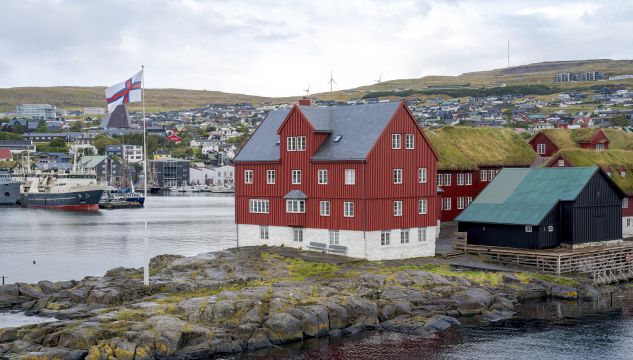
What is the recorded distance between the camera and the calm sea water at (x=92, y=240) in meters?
61.4

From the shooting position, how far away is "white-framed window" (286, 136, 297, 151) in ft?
167

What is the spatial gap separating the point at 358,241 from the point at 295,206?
649cm

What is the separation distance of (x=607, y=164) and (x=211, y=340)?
53692 millimetres

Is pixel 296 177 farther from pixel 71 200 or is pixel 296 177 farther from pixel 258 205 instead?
pixel 71 200

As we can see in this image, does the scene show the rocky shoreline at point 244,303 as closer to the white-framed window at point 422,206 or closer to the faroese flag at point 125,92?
the white-framed window at point 422,206

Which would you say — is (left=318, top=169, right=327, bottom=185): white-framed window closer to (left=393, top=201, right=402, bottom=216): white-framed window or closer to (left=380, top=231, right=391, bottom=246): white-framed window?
(left=393, top=201, right=402, bottom=216): white-framed window

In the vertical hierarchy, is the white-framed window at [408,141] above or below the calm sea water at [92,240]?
above

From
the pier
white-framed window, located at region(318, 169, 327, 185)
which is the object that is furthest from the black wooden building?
the pier

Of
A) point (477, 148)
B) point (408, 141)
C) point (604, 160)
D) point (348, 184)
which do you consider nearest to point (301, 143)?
point (348, 184)

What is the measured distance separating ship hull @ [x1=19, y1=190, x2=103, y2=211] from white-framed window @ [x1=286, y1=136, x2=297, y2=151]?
114 meters

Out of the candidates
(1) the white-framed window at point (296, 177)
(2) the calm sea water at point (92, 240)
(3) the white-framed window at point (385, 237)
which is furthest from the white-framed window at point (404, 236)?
(2) the calm sea water at point (92, 240)

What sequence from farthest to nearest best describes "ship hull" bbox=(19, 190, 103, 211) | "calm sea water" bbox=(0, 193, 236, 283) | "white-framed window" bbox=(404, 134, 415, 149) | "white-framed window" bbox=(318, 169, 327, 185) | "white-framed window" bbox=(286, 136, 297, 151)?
"ship hull" bbox=(19, 190, 103, 211) < "calm sea water" bbox=(0, 193, 236, 283) < "white-framed window" bbox=(286, 136, 297, 151) < "white-framed window" bbox=(404, 134, 415, 149) < "white-framed window" bbox=(318, 169, 327, 185)

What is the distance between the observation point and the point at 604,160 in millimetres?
69375

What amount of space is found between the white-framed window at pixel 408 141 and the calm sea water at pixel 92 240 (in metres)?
29.3
